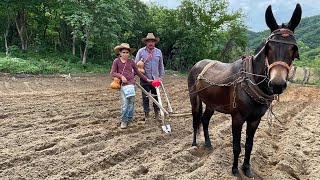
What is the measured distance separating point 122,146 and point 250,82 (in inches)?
93.3

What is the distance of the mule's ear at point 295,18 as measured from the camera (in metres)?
4.00

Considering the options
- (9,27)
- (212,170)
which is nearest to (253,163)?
(212,170)

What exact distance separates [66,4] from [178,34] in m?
10.2

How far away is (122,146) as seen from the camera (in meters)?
5.62

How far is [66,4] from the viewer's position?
757 inches

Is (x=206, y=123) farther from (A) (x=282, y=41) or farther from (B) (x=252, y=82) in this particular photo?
(A) (x=282, y=41)

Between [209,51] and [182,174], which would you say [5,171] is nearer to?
[182,174]

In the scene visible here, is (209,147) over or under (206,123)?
under

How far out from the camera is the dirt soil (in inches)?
182

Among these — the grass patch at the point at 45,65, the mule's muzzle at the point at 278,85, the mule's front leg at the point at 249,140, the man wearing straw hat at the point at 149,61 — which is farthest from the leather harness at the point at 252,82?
the grass patch at the point at 45,65

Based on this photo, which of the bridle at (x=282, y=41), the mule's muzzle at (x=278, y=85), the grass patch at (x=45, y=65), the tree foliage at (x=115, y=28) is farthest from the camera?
the tree foliage at (x=115, y=28)

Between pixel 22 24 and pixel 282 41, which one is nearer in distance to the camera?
pixel 282 41

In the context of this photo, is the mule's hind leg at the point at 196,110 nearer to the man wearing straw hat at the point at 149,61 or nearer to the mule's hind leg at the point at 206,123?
the mule's hind leg at the point at 206,123

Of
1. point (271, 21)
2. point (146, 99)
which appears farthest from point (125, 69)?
point (271, 21)
